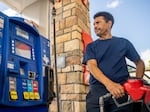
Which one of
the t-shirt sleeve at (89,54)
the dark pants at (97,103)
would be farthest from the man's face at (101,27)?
the dark pants at (97,103)

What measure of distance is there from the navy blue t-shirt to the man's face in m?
0.07

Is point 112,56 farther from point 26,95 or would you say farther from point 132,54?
point 26,95

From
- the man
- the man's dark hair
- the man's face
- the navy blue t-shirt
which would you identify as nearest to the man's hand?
the man

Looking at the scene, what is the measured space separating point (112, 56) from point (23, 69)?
2.41 feet

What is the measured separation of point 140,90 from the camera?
110 centimetres

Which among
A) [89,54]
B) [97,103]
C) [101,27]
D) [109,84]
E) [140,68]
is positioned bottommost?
[97,103]

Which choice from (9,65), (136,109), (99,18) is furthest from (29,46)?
→ (136,109)

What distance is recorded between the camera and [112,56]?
5.74 ft

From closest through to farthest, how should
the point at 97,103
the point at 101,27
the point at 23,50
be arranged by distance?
the point at 97,103 → the point at 101,27 → the point at 23,50

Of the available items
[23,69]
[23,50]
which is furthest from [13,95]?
[23,50]

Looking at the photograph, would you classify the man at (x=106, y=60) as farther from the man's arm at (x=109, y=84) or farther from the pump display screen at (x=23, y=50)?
the pump display screen at (x=23, y=50)

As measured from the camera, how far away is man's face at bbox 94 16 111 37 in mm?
1871

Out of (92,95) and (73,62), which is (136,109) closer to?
(92,95)

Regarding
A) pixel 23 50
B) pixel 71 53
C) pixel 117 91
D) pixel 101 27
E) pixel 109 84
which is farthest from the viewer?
pixel 71 53
